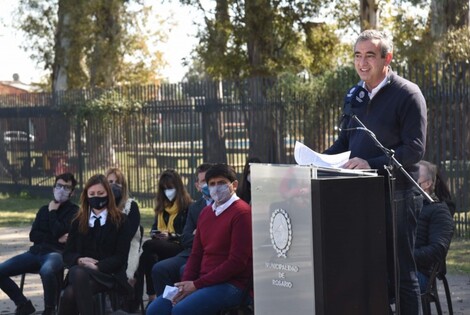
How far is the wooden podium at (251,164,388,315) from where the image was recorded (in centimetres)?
542

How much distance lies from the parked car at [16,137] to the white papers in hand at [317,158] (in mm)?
20454

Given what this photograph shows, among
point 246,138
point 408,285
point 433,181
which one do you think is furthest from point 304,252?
point 246,138

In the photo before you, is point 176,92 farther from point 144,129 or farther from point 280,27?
point 280,27

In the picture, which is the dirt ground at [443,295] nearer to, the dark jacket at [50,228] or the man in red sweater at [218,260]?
the dark jacket at [50,228]

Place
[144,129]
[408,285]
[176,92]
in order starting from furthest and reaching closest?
[144,129], [176,92], [408,285]

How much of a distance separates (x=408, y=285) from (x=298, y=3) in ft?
69.5

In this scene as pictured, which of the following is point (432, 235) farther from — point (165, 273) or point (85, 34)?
point (85, 34)

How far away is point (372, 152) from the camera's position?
6035 mm

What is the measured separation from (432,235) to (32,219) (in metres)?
13.7

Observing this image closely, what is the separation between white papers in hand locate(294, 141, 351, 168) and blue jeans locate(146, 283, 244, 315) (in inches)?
74.8

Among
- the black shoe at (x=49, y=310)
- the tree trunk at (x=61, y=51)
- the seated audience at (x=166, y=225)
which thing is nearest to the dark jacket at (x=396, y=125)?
the seated audience at (x=166, y=225)

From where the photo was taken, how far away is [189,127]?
2016 centimetres

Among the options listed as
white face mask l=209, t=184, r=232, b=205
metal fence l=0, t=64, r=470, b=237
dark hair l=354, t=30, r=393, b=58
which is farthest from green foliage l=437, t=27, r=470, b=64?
dark hair l=354, t=30, r=393, b=58

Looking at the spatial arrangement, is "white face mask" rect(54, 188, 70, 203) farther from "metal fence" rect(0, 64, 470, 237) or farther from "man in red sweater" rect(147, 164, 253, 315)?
"metal fence" rect(0, 64, 470, 237)
